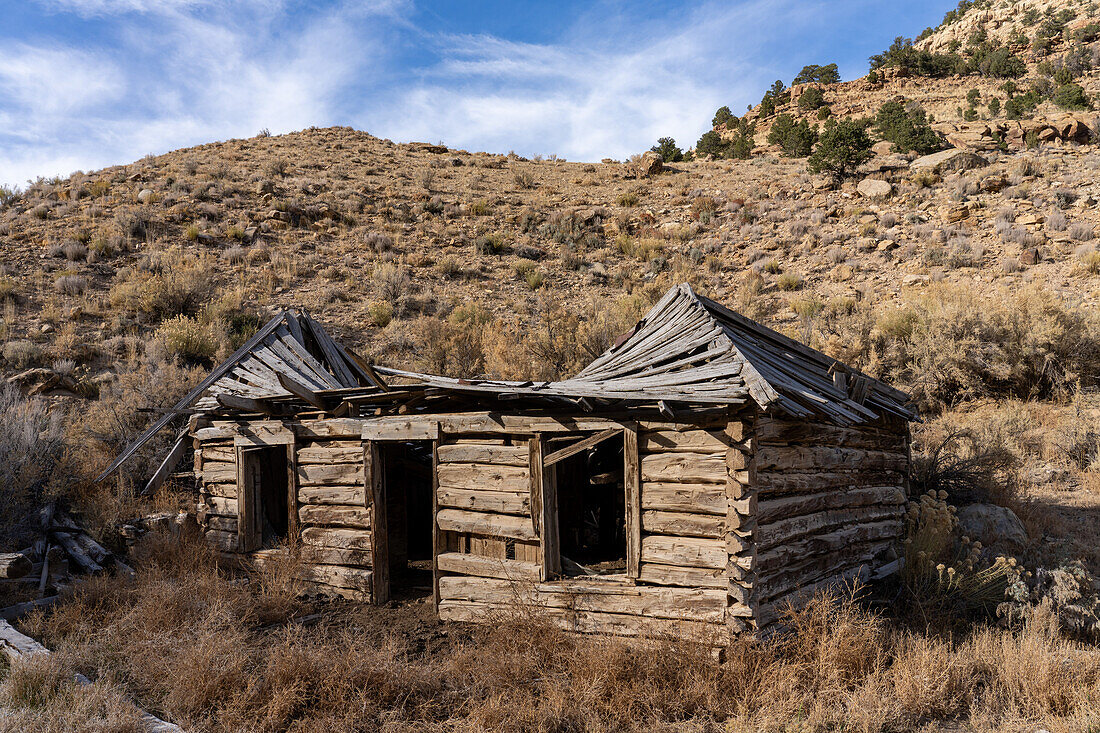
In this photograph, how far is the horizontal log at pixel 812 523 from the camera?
5.91 metres

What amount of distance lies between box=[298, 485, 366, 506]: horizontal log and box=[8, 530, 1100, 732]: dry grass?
185 cm

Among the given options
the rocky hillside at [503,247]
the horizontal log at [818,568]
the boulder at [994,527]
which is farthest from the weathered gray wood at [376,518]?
the boulder at [994,527]

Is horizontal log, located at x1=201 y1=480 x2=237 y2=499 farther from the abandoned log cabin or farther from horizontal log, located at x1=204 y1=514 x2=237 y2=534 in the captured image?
horizontal log, located at x1=204 y1=514 x2=237 y2=534

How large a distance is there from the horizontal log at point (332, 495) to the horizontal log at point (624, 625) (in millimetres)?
2139

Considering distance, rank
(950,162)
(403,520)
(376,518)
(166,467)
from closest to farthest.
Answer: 1. (376,518)
2. (403,520)
3. (166,467)
4. (950,162)

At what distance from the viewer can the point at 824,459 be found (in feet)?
22.9

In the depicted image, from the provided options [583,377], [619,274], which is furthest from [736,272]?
[583,377]

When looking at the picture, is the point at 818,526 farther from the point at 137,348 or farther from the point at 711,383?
the point at 137,348

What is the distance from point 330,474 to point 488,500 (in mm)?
2434

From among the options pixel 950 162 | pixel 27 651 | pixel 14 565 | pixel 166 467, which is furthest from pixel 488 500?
pixel 950 162

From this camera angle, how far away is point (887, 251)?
2027cm

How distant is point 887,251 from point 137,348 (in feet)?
70.1

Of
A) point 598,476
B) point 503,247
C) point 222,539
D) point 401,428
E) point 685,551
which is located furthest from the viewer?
point 503,247

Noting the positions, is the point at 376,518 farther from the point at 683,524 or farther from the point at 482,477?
the point at 683,524
